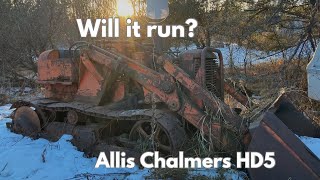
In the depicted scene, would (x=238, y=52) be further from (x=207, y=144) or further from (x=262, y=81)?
(x=207, y=144)

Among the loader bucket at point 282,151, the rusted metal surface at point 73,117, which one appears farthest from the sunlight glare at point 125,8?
the loader bucket at point 282,151

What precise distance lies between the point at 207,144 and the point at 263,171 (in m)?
1.01

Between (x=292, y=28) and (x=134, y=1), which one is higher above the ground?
(x=134, y=1)

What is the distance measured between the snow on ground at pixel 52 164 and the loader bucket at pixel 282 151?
0.57 metres

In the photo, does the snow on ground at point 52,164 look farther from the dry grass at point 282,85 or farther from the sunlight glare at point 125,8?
the sunlight glare at point 125,8

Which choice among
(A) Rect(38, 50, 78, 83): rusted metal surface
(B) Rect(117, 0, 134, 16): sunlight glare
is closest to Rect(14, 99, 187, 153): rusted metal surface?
(A) Rect(38, 50, 78, 83): rusted metal surface

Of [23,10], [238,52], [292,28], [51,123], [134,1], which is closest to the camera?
[51,123]

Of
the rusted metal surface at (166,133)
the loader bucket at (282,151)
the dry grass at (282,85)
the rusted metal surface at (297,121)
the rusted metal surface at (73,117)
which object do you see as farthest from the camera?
the dry grass at (282,85)

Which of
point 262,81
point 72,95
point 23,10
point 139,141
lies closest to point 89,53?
point 72,95

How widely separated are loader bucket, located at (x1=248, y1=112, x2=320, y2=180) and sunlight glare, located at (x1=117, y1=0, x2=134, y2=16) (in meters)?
9.63

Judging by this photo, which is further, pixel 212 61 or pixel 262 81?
pixel 262 81

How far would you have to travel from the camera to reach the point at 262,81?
10633 mm

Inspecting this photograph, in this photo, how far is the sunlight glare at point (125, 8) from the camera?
13.6 m

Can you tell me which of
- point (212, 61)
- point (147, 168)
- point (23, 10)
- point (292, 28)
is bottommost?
point (147, 168)
